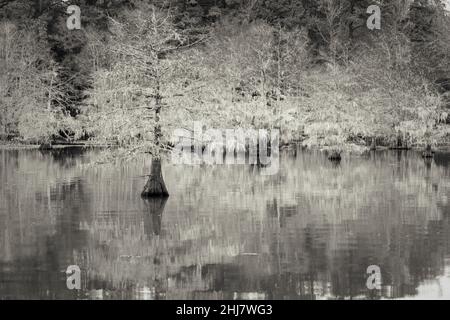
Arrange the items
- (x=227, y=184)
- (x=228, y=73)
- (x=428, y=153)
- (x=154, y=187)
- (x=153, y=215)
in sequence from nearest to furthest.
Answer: (x=153, y=215)
(x=154, y=187)
(x=227, y=184)
(x=428, y=153)
(x=228, y=73)

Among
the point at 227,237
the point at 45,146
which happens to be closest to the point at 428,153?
the point at 45,146

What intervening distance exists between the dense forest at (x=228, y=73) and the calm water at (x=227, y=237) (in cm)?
323

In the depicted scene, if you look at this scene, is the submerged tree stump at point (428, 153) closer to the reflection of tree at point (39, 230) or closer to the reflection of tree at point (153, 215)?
the reflection of tree at point (39, 230)

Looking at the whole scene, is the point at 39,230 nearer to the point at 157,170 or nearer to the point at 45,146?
the point at 157,170

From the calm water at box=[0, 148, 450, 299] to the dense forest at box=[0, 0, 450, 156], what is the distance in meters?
3.23

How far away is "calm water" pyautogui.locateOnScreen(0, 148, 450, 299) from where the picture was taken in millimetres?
13125

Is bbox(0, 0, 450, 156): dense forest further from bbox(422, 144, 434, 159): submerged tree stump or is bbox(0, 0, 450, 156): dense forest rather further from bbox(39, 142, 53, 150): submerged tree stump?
bbox(39, 142, 53, 150): submerged tree stump

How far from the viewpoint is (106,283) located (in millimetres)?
13398

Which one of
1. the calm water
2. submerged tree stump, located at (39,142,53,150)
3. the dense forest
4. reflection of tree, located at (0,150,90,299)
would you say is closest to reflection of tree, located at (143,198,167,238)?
the calm water

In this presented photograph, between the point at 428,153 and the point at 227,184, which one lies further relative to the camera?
the point at 428,153

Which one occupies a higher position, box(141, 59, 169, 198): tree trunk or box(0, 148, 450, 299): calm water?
box(141, 59, 169, 198): tree trunk

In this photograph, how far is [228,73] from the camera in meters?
51.8

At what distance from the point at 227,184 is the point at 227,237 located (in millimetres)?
13542
